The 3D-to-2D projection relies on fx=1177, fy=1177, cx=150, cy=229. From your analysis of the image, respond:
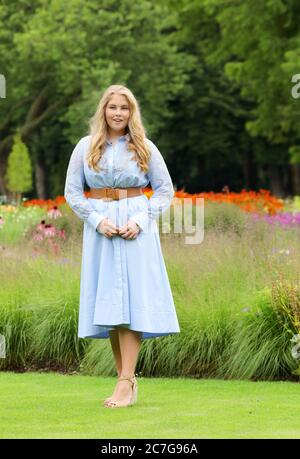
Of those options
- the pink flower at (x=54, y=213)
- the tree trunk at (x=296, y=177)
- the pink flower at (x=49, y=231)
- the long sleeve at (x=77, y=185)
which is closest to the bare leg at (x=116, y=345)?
the long sleeve at (x=77, y=185)

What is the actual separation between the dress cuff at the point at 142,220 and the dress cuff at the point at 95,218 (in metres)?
0.20

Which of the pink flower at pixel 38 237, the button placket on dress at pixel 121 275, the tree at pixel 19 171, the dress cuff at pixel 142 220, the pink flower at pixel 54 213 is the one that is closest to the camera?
the button placket on dress at pixel 121 275

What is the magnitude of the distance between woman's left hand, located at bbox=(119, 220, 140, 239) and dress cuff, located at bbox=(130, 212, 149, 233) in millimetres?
36

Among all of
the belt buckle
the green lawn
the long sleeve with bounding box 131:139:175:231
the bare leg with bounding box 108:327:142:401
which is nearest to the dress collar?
the long sleeve with bounding box 131:139:175:231

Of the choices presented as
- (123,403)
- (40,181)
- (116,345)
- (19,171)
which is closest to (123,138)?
(116,345)

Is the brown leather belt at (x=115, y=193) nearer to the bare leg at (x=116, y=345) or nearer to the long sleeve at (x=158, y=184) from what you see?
the long sleeve at (x=158, y=184)

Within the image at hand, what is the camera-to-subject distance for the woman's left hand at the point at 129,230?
7.54 meters

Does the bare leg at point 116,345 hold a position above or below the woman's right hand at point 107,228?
below

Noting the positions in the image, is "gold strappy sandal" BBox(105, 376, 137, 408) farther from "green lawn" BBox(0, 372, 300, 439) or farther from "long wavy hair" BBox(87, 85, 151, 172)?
"long wavy hair" BBox(87, 85, 151, 172)

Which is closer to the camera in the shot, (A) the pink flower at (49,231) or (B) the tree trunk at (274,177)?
(A) the pink flower at (49,231)
